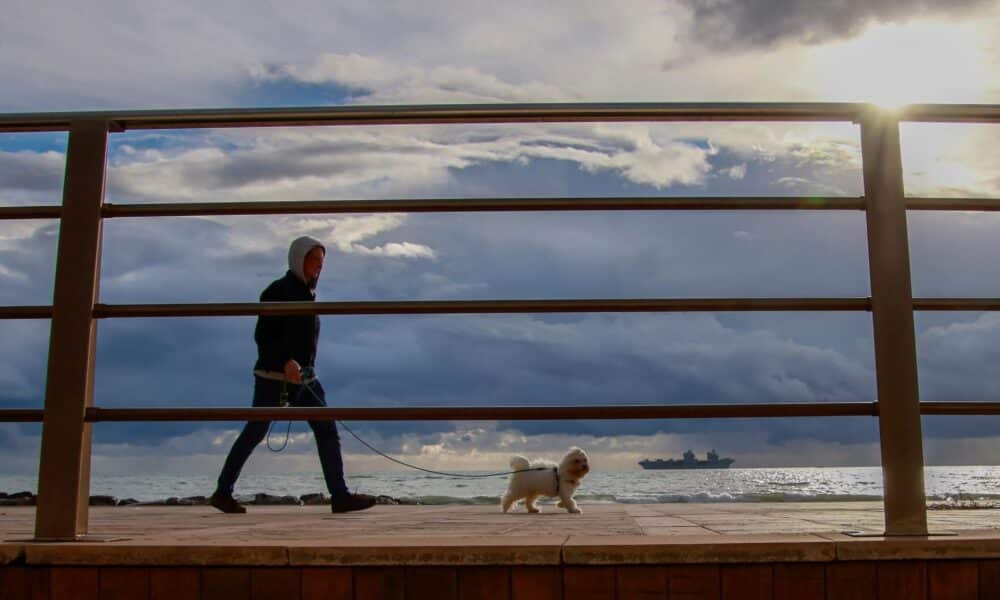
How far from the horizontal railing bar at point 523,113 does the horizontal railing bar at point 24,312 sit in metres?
0.58

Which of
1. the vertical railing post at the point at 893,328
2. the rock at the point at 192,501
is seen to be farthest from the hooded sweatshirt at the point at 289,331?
the vertical railing post at the point at 893,328

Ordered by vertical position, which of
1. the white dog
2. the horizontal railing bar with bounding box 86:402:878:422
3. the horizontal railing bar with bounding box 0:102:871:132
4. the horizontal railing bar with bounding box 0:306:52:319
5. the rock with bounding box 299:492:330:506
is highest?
the horizontal railing bar with bounding box 0:102:871:132

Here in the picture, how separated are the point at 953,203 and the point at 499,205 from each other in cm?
109

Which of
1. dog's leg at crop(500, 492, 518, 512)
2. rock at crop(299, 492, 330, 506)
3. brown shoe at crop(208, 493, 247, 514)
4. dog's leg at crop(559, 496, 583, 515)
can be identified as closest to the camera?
brown shoe at crop(208, 493, 247, 514)

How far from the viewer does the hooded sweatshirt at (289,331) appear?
557 cm

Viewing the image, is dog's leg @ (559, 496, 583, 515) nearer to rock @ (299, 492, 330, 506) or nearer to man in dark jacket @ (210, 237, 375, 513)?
rock @ (299, 492, 330, 506)

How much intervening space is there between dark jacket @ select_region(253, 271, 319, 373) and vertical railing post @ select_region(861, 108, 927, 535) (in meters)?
3.65

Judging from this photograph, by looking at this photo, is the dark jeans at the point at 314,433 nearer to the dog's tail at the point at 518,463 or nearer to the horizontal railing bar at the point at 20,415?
the dog's tail at the point at 518,463

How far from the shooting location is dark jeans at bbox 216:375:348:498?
537 cm

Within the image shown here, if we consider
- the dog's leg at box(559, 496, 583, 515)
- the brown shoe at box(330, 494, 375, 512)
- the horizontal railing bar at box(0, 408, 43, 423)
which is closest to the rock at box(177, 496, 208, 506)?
the brown shoe at box(330, 494, 375, 512)

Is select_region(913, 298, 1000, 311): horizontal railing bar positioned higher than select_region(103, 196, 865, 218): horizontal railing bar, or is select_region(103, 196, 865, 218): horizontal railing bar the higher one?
select_region(103, 196, 865, 218): horizontal railing bar

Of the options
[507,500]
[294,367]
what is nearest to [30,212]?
[294,367]

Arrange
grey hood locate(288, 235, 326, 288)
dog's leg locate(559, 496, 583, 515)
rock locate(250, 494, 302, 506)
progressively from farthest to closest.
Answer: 1. dog's leg locate(559, 496, 583, 515)
2. rock locate(250, 494, 302, 506)
3. grey hood locate(288, 235, 326, 288)

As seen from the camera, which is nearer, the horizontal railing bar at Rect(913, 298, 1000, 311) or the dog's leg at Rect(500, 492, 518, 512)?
the horizontal railing bar at Rect(913, 298, 1000, 311)
